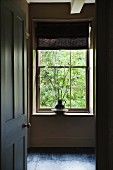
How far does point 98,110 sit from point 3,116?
84cm

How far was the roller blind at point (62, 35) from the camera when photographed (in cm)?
574

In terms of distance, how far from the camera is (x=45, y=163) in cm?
455

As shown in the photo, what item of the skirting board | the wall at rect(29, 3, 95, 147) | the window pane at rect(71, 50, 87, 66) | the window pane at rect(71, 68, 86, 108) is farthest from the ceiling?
the skirting board

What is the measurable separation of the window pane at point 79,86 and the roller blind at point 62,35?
1.77 ft

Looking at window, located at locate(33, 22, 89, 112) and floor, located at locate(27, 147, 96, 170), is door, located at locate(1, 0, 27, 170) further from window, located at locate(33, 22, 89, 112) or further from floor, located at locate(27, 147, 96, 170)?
window, located at locate(33, 22, 89, 112)

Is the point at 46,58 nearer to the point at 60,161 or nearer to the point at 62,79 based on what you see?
the point at 62,79

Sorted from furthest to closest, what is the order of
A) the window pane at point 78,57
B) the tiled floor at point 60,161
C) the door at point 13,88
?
1. the window pane at point 78,57
2. the tiled floor at point 60,161
3. the door at point 13,88

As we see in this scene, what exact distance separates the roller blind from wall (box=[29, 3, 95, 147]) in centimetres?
16

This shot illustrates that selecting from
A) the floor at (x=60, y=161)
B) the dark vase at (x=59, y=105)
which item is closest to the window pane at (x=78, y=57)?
the dark vase at (x=59, y=105)

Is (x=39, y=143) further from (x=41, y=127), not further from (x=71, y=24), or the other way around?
(x=71, y=24)

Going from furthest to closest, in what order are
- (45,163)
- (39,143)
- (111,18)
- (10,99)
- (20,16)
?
1. (39,143)
2. (45,163)
3. (20,16)
4. (10,99)
5. (111,18)

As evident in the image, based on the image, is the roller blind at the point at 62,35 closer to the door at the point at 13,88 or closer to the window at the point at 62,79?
the window at the point at 62,79

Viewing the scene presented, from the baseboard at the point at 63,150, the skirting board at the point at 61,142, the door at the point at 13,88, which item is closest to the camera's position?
the door at the point at 13,88

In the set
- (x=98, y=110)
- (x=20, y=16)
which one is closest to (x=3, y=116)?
(x=98, y=110)
